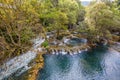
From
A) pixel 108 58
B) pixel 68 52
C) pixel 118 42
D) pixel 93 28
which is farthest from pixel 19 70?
pixel 118 42

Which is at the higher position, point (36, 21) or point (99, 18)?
point (36, 21)

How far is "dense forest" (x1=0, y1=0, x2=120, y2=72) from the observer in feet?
89.9

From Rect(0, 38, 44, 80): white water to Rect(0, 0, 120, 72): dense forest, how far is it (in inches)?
34.1

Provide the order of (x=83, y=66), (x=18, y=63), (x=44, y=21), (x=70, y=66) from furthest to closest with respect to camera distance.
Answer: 1. (x=44, y=21)
2. (x=70, y=66)
3. (x=83, y=66)
4. (x=18, y=63)

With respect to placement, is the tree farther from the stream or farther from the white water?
the white water

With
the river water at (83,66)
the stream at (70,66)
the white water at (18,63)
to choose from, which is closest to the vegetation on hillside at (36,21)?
the white water at (18,63)

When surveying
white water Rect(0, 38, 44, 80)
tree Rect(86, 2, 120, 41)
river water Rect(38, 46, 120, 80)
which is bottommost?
river water Rect(38, 46, 120, 80)

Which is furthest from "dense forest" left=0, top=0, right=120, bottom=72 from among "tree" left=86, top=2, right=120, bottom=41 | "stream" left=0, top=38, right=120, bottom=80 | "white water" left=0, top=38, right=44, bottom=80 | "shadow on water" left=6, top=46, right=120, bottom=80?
"shadow on water" left=6, top=46, right=120, bottom=80

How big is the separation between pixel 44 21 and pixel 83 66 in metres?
18.9

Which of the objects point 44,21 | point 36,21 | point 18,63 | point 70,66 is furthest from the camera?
point 44,21

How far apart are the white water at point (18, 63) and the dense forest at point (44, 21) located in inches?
34.1

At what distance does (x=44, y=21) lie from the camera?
46.4 metres

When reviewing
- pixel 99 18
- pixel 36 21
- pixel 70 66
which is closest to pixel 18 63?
pixel 70 66

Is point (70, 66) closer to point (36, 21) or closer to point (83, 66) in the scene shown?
point (83, 66)
